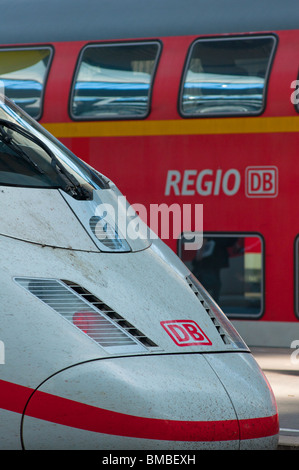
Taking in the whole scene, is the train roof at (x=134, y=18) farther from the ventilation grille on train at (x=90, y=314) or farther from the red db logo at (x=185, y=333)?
the ventilation grille on train at (x=90, y=314)

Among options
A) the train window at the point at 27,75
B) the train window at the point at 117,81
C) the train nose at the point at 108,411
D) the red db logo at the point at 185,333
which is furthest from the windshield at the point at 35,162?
the train window at the point at 27,75

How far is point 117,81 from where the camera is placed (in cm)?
1097

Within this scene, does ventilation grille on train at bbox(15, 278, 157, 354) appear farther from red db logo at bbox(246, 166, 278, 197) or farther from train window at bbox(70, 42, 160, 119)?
train window at bbox(70, 42, 160, 119)

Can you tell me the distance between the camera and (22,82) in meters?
11.5

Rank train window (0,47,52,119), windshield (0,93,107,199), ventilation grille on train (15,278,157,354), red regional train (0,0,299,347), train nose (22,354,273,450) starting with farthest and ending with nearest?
1. train window (0,47,52,119)
2. red regional train (0,0,299,347)
3. windshield (0,93,107,199)
4. ventilation grille on train (15,278,157,354)
5. train nose (22,354,273,450)

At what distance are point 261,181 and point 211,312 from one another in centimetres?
617

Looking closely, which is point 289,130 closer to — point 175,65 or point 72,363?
point 175,65

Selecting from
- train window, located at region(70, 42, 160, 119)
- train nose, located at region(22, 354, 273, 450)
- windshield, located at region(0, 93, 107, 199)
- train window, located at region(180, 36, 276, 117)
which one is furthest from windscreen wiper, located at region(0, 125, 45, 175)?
train window, located at region(70, 42, 160, 119)

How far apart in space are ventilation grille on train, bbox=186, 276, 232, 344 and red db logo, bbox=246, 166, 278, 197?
5893mm

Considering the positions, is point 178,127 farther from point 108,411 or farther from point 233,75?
point 108,411

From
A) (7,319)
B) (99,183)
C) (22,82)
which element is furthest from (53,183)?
(22,82)

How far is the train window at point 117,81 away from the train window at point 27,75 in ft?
1.84

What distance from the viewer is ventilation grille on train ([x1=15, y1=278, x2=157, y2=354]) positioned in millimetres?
4027

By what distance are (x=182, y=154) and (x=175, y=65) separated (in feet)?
3.35
